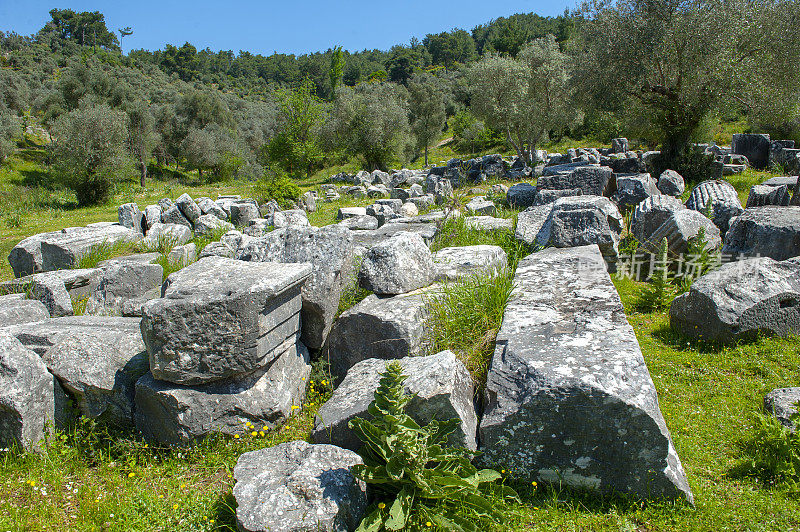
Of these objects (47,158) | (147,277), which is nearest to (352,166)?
(47,158)

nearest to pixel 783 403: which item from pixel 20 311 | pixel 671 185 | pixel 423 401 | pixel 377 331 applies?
pixel 423 401

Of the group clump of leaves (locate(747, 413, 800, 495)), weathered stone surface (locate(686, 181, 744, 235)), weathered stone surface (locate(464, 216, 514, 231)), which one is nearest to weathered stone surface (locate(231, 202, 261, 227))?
weathered stone surface (locate(464, 216, 514, 231))

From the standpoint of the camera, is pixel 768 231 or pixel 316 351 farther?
pixel 768 231

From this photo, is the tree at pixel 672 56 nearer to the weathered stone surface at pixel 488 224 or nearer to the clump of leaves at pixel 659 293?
the weathered stone surface at pixel 488 224

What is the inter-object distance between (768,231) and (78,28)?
4373 inches

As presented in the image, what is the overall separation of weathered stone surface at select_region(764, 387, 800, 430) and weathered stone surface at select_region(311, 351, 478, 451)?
2346 mm

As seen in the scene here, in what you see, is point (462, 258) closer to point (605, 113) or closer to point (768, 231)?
point (768, 231)

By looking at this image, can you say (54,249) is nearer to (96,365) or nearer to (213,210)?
(96,365)

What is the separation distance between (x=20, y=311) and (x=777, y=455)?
7047 mm

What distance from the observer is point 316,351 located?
16.4 feet

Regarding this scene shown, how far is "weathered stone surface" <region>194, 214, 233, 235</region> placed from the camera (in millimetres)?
12258

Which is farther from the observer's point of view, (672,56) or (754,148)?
(754,148)

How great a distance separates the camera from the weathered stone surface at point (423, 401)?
336cm

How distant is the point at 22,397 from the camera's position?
146 inches
